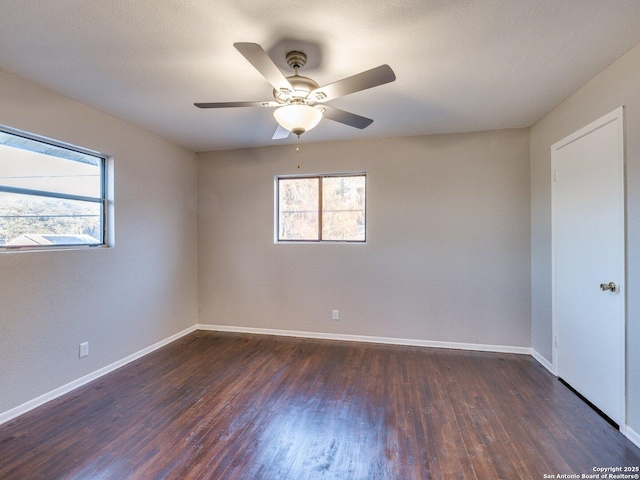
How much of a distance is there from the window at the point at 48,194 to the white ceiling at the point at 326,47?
49cm

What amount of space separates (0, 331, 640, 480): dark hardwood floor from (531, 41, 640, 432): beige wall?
1.48 feet

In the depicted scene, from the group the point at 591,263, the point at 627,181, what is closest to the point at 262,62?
the point at 627,181

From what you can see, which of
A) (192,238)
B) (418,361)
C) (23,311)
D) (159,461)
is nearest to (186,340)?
(192,238)

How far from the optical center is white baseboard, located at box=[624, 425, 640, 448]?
1881 mm

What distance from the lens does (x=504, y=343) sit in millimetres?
3408

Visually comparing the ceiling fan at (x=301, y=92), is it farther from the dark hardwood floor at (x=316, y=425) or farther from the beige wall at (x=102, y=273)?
the dark hardwood floor at (x=316, y=425)

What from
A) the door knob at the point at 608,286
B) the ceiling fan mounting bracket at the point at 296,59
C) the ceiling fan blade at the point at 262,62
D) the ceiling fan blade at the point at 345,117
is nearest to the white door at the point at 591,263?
the door knob at the point at 608,286

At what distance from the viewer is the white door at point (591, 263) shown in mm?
2066

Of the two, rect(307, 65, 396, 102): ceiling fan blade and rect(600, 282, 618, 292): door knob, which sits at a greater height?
rect(307, 65, 396, 102): ceiling fan blade

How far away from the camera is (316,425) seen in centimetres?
212

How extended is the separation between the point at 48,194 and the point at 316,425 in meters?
Answer: 2.77

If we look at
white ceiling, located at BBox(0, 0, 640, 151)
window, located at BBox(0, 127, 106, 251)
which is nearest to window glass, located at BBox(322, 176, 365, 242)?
white ceiling, located at BBox(0, 0, 640, 151)

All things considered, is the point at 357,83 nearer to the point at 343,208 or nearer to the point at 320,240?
the point at 343,208

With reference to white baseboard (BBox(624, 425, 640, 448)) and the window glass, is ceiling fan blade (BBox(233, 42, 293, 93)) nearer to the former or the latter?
the window glass
